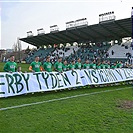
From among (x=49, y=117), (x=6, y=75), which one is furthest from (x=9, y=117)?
(x=6, y=75)

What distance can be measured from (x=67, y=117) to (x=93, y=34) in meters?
34.9

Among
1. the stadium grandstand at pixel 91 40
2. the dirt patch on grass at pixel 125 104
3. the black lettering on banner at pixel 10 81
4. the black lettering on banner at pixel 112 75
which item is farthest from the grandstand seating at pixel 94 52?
the black lettering on banner at pixel 10 81

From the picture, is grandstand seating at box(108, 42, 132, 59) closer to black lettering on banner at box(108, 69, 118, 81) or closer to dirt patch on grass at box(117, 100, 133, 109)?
black lettering on banner at box(108, 69, 118, 81)

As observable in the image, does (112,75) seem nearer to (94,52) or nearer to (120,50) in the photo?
(120,50)

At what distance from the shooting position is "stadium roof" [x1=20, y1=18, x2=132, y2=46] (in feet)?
110

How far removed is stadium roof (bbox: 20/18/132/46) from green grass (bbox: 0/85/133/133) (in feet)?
82.1

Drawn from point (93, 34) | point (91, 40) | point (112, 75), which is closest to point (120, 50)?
point (93, 34)

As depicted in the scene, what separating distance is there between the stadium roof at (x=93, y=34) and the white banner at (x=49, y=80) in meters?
20.1

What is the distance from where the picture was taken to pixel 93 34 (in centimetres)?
4025

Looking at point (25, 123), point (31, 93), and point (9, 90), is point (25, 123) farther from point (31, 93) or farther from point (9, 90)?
point (31, 93)

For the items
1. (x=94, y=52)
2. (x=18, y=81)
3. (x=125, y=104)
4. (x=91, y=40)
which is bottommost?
(x=125, y=104)

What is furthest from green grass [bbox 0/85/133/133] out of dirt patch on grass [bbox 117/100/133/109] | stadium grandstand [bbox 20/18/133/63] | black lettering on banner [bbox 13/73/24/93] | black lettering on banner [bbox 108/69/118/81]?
stadium grandstand [bbox 20/18/133/63]

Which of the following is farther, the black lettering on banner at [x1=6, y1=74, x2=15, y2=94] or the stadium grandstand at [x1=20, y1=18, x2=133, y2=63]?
the stadium grandstand at [x1=20, y1=18, x2=133, y2=63]

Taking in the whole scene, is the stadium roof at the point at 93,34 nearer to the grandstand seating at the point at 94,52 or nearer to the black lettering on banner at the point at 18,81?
the grandstand seating at the point at 94,52
